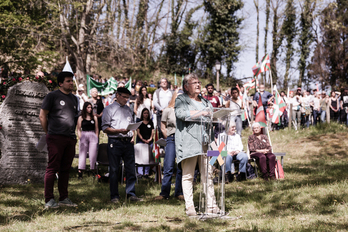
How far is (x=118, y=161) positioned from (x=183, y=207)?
4.72ft

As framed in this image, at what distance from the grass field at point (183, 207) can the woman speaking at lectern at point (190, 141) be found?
42 cm

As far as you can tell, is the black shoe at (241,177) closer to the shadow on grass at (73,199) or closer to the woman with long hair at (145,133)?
the shadow on grass at (73,199)

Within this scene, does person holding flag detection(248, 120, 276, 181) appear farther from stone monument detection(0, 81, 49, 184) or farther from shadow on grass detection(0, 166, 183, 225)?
stone monument detection(0, 81, 49, 184)

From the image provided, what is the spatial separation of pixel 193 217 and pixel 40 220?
2.06 meters

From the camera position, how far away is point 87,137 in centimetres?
909

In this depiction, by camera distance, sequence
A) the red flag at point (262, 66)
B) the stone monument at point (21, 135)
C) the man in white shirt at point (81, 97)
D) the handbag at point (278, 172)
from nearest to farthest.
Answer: the stone monument at point (21, 135)
the handbag at point (278, 172)
the man in white shirt at point (81, 97)
the red flag at point (262, 66)

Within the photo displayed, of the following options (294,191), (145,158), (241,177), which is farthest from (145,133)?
(294,191)

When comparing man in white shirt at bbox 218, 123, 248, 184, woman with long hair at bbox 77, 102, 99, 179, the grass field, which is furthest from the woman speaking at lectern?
woman with long hair at bbox 77, 102, 99, 179

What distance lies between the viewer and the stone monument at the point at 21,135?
26.8ft

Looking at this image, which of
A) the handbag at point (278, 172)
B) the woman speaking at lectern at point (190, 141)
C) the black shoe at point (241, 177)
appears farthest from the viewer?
the black shoe at point (241, 177)

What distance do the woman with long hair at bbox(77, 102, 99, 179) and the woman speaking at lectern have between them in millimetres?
4008

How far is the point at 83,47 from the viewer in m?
22.8

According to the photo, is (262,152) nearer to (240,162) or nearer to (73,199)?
(240,162)

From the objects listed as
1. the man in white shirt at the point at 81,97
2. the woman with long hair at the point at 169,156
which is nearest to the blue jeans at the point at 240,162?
the woman with long hair at the point at 169,156
